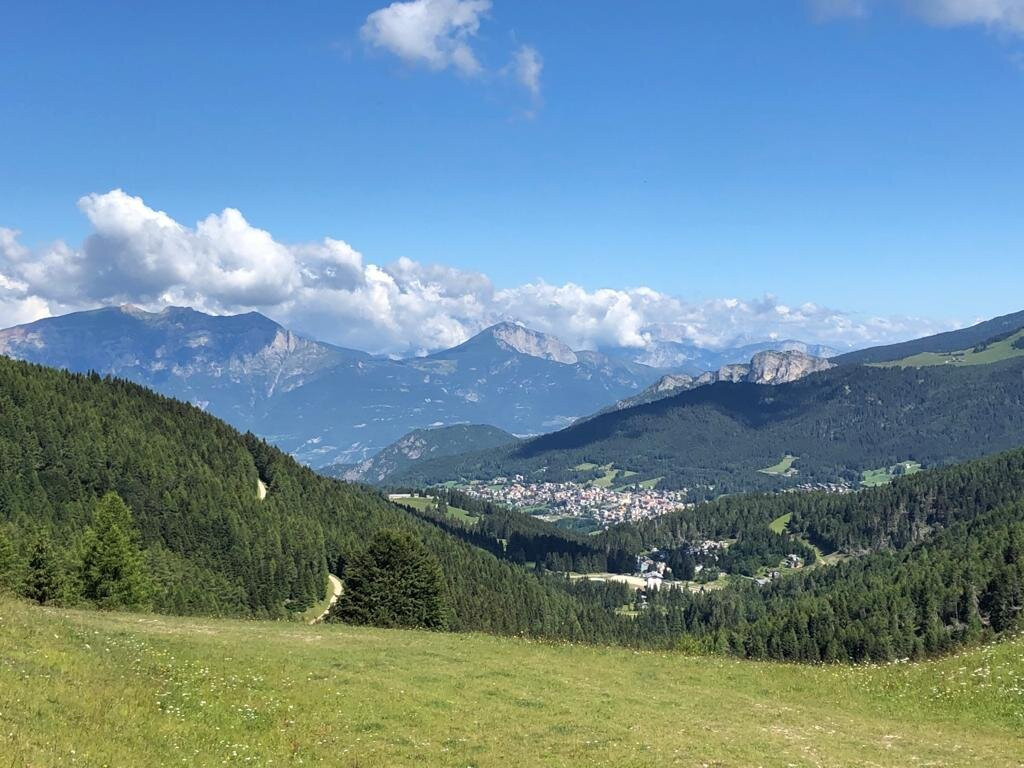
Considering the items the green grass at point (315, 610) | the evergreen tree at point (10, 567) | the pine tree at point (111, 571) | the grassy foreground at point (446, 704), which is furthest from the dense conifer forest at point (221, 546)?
the grassy foreground at point (446, 704)

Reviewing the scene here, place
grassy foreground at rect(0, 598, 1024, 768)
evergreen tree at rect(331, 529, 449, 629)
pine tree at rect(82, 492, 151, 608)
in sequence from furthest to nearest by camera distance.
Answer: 1. evergreen tree at rect(331, 529, 449, 629)
2. pine tree at rect(82, 492, 151, 608)
3. grassy foreground at rect(0, 598, 1024, 768)

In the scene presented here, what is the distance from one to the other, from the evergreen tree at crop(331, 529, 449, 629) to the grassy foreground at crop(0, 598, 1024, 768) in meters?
23.1

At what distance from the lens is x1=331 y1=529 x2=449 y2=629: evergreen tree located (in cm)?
7381

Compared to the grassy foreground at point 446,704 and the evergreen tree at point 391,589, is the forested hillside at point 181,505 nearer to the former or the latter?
the evergreen tree at point 391,589

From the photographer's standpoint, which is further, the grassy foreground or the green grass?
the green grass

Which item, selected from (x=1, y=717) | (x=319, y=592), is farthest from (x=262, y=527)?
(x=1, y=717)

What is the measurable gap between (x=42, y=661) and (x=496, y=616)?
12754 cm

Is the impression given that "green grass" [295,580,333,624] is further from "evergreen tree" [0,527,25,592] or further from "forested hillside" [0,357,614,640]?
"evergreen tree" [0,527,25,592]

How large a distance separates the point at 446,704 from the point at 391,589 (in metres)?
43.1

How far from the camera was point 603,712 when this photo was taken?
34.9 meters

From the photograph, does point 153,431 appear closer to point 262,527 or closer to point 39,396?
point 39,396

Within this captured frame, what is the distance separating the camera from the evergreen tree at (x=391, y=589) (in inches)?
2906

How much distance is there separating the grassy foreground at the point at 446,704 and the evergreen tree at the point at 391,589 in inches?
910

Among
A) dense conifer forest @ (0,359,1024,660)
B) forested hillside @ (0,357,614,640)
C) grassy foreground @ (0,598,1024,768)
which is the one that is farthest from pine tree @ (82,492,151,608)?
grassy foreground @ (0,598,1024,768)
